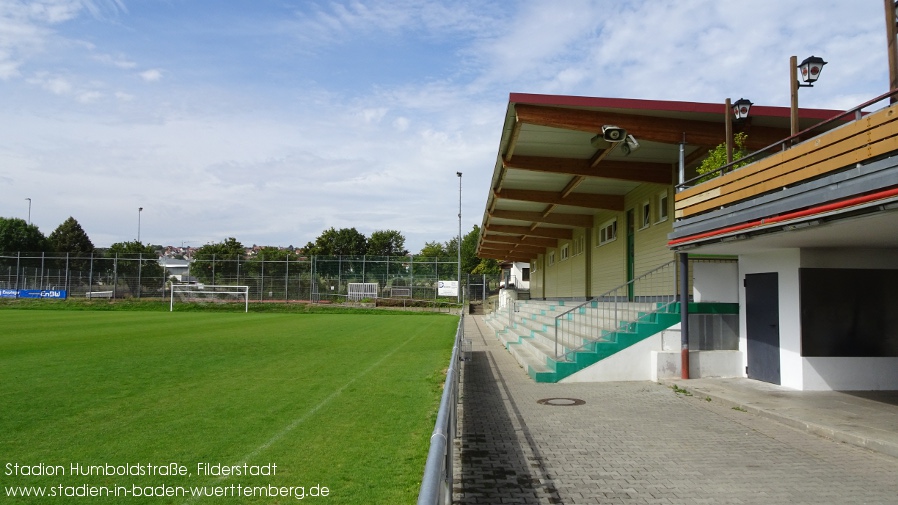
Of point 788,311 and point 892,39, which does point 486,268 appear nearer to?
point 788,311

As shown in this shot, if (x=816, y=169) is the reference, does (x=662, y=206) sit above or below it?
above

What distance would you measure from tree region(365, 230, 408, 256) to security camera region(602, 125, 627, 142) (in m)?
82.0

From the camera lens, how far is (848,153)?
6.67 m

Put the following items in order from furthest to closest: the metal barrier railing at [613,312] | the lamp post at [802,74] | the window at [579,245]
→ the window at [579,245]
the metal barrier railing at [613,312]
the lamp post at [802,74]

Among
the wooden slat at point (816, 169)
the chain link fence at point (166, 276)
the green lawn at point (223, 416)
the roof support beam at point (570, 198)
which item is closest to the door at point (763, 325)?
the wooden slat at point (816, 169)

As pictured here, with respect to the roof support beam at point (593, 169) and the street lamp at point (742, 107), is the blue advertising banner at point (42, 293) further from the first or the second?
the street lamp at point (742, 107)

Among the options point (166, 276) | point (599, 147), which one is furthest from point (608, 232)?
point (166, 276)

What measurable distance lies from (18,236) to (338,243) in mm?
37398

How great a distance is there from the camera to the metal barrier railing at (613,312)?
12.6 meters

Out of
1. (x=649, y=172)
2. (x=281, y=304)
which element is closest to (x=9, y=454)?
(x=649, y=172)

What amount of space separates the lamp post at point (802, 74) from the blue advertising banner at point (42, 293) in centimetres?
5055

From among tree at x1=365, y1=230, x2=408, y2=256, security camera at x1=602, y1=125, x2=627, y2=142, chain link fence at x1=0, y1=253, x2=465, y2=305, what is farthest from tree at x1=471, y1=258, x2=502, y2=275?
security camera at x1=602, y1=125, x2=627, y2=142

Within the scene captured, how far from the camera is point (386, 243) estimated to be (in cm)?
9569

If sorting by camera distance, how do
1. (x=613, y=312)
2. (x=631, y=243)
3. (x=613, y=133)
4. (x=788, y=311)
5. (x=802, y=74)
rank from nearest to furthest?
(x=802, y=74) < (x=788, y=311) < (x=613, y=133) < (x=613, y=312) < (x=631, y=243)
